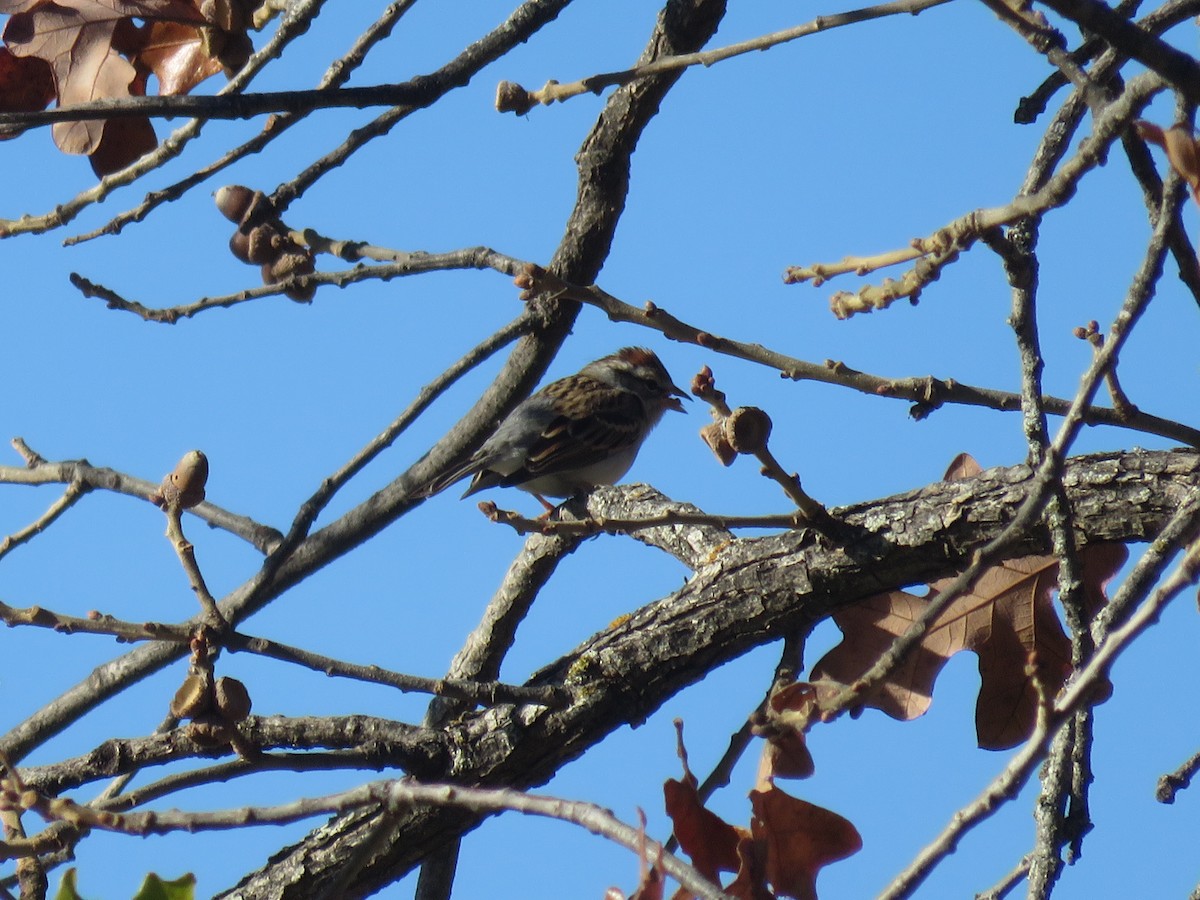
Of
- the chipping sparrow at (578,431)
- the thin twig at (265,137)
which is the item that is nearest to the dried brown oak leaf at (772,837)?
the thin twig at (265,137)

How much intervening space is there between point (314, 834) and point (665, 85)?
2437mm

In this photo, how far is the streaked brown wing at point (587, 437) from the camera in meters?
6.72

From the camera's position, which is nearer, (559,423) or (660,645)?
(660,645)

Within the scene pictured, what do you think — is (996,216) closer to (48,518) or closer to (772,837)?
(772,837)

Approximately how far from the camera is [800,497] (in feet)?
9.32

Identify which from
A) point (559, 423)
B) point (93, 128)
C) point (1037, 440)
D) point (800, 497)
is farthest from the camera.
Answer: point (559, 423)

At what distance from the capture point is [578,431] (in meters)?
6.99

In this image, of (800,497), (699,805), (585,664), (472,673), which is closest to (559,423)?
(472,673)

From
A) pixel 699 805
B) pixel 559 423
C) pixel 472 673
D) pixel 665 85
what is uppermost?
pixel 559 423

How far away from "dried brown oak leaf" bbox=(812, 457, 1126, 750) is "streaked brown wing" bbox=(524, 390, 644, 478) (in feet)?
11.1

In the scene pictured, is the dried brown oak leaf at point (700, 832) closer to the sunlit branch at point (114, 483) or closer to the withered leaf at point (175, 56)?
the sunlit branch at point (114, 483)

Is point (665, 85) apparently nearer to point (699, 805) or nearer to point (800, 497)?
point (800, 497)

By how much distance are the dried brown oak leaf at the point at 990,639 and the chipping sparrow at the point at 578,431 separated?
99.5 inches

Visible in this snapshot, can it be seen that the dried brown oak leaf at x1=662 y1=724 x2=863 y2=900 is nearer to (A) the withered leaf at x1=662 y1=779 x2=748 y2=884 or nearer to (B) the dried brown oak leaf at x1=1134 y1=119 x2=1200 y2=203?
(A) the withered leaf at x1=662 y1=779 x2=748 y2=884
